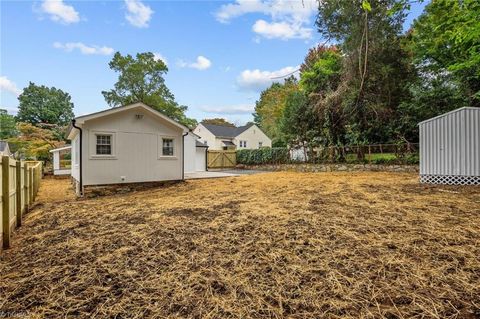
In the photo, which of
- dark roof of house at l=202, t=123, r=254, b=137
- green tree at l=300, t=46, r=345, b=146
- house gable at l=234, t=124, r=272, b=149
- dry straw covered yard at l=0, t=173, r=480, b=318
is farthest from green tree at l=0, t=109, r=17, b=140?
dry straw covered yard at l=0, t=173, r=480, b=318

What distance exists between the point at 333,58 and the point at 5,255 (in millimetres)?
18397

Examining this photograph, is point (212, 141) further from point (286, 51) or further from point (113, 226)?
point (113, 226)

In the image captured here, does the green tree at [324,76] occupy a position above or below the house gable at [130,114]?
above

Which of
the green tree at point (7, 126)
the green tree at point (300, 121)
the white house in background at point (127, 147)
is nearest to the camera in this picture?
the white house in background at point (127, 147)

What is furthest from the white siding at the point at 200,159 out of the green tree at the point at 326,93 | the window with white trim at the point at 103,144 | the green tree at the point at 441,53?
the green tree at the point at 441,53

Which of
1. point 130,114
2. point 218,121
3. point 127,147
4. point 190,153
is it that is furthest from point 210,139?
point 127,147

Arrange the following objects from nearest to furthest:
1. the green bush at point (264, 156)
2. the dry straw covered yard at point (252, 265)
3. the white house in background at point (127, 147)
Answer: the dry straw covered yard at point (252, 265) → the white house in background at point (127, 147) → the green bush at point (264, 156)

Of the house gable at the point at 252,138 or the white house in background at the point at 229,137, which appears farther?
the house gable at the point at 252,138

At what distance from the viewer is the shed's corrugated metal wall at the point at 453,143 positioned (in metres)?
7.55

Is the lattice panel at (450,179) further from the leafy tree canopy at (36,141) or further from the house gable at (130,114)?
the leafy tree canopy at (36,141)

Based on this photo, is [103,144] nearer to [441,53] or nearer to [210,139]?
[441,53]

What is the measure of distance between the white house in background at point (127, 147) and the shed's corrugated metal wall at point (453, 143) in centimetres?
910

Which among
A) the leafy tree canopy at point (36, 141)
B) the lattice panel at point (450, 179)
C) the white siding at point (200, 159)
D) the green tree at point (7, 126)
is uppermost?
the green tree at point (7, 126)

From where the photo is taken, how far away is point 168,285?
7.54 feet
